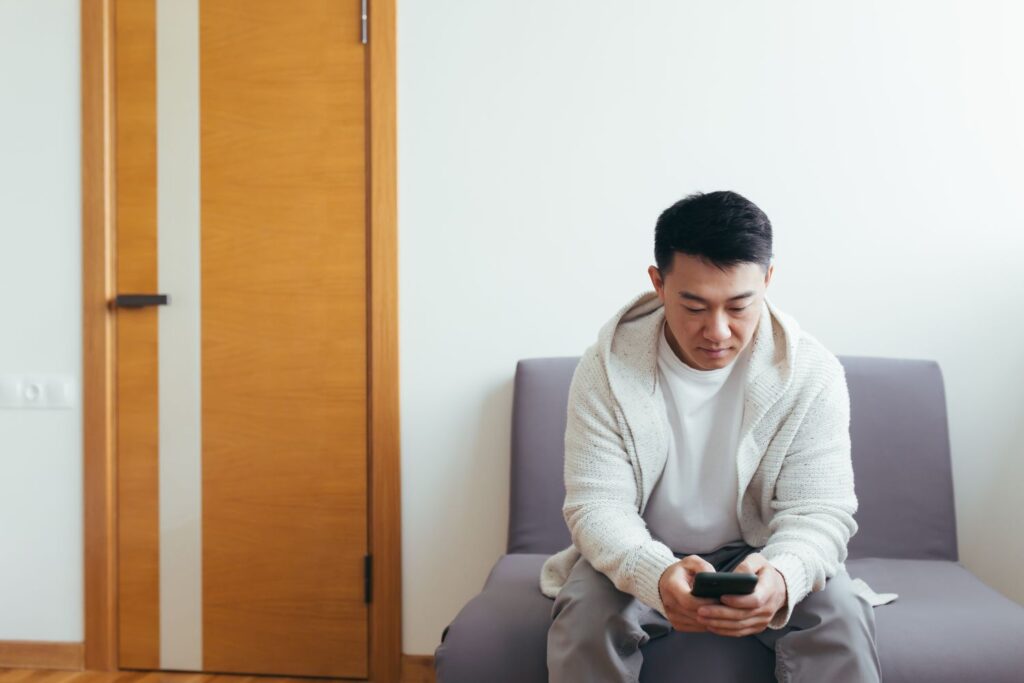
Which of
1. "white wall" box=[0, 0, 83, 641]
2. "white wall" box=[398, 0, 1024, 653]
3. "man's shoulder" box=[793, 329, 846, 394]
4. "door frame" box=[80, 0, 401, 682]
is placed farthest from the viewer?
"white wall" box=[0, 0, 83, 641]

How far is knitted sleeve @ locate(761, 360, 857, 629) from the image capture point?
142cm

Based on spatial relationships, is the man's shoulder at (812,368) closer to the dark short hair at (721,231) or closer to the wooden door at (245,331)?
the dark short hair at (721,231)

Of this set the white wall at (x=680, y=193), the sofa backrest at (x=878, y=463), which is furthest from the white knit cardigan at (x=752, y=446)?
the white wall at (x=680, y=193)

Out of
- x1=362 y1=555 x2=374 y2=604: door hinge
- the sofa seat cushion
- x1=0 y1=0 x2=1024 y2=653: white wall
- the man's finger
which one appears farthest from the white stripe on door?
the man's finger

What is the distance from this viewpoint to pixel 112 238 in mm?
2430

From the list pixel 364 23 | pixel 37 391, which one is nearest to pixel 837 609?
pixel 364 23

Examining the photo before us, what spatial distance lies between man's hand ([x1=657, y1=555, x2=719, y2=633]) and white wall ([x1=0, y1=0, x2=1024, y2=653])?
3.11 feet

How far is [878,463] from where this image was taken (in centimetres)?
204

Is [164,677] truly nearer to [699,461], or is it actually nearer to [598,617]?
[598,617]

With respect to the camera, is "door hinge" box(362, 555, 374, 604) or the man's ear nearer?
the man's ear

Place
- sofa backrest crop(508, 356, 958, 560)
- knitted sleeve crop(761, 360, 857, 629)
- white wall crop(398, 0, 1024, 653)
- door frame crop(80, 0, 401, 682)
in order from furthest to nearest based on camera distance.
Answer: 1. door frame crop(80, 0, 401, 682)
2. white wall crop(398, 0, 1024, 653)
3. sofa backrest crop(508, 356, 958, 560)
4. knitted sleeve crop(761, 360, 857, 629)

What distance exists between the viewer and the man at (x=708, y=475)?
1395 mm

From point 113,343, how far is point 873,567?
188 centimetres

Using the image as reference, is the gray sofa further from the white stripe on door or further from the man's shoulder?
the white stripe on door
